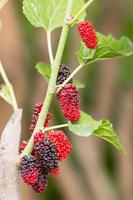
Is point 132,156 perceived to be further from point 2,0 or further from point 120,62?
point 2,0

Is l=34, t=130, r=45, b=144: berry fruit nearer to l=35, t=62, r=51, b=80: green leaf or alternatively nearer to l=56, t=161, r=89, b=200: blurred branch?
l=35, t=62, r=51, b=80: green leaf

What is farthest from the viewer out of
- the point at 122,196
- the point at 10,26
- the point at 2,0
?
the point at 122,196

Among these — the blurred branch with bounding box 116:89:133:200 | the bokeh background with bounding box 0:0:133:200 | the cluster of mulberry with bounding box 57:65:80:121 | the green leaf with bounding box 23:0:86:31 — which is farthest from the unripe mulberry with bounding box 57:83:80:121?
the blurred branch with bounding box 116:89:133:200

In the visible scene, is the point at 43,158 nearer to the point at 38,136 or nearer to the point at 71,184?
the point at 38,136

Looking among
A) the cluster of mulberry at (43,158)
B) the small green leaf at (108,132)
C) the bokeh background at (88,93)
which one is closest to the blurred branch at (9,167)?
the cluster of mulberry at (43,158)

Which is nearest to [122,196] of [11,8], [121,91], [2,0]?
[121,91]

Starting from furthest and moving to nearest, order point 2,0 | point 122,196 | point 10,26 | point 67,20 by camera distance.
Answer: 1. point 122,196
2. point 10,26
3. point 2,0
4. point 67,20
